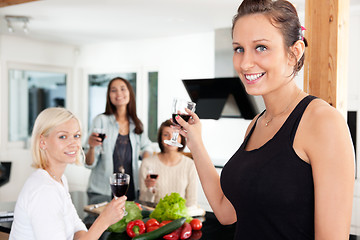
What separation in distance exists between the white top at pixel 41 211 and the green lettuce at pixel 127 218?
35cm

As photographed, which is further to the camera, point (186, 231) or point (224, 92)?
point (224, 92)

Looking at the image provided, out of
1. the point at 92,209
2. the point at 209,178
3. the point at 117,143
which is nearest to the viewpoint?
the point at 209,178

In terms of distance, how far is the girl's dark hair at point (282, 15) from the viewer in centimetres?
106

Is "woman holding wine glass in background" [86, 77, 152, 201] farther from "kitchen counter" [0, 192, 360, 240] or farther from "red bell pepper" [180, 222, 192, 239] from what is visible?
"red bell pepper" [180, 222, 192, 239]

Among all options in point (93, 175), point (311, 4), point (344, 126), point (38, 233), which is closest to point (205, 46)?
point (93, 175)

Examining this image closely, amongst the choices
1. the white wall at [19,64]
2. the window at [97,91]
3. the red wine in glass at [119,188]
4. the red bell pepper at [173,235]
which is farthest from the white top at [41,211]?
the window at [97,91]

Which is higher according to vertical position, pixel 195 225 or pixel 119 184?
pixel 119 184

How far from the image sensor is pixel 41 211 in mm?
1596

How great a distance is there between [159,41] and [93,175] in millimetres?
2651

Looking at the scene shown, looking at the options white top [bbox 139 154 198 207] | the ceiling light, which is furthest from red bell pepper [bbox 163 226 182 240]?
the ceiling light

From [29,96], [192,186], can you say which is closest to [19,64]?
[29,96]

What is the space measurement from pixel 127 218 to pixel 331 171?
4.61ft

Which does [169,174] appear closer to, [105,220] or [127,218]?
[127,218]

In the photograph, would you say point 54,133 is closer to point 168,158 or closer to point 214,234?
point 214,234
